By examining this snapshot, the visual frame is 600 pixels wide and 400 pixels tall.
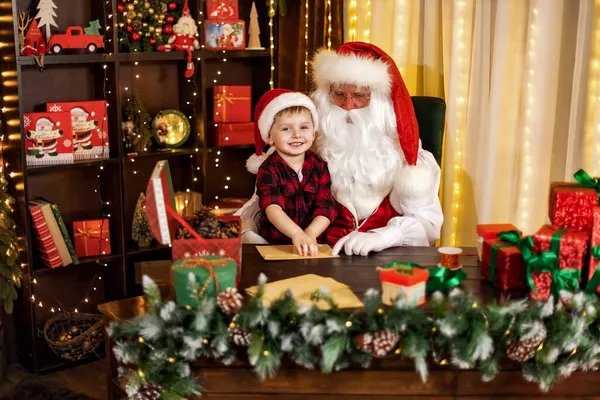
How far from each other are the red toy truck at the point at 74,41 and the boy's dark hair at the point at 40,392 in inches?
57.2

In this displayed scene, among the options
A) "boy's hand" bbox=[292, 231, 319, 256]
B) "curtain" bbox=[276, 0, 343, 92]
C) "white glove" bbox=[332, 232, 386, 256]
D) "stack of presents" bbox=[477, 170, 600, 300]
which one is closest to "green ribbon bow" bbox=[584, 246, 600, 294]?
"stack of presents" bbox=[477, 170, 600, 300]

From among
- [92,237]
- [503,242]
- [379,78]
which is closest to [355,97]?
[379,78]

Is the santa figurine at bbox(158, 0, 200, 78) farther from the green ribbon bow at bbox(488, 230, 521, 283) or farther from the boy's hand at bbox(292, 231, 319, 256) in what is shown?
the green ribbon bow at bbox(488, 230, 521, 283)

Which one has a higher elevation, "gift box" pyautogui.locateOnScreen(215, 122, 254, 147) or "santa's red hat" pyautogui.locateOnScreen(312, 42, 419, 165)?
"santa's red hat" pyautogui.locateOnScreen(312, 42, 419, 165)

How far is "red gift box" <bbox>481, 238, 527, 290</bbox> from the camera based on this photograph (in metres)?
2.15

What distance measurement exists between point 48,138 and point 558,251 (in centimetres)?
230

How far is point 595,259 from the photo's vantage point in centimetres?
206

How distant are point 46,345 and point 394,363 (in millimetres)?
2211

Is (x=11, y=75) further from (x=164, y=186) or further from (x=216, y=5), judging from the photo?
(x=164, y=186)

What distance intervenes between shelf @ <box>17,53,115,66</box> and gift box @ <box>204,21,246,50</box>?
0.57 meters

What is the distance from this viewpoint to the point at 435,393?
2.01m

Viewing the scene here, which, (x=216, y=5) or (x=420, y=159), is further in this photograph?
(x=216, y=5)

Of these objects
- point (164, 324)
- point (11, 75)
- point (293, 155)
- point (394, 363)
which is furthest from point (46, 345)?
point (394, 363)

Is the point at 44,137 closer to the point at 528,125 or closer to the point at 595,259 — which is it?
the point at 528,125
